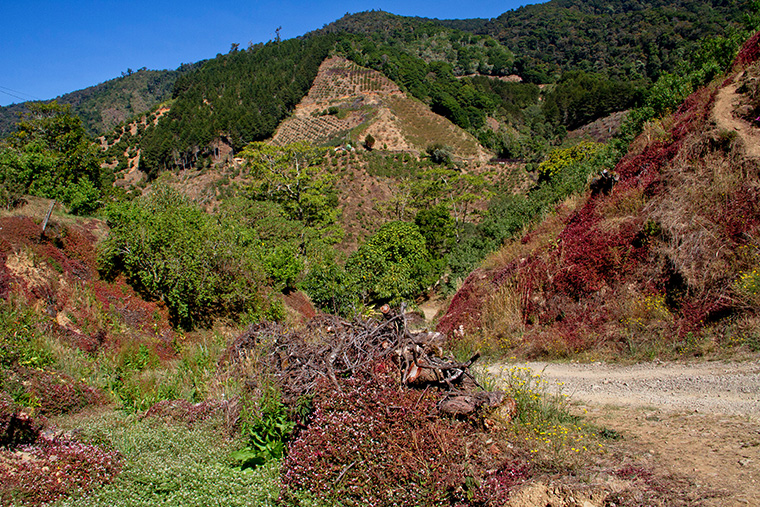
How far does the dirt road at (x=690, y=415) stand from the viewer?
115 inches

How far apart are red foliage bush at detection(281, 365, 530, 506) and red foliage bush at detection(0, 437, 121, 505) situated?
164 cm

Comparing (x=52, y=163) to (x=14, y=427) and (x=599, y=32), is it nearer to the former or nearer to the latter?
(x=14, y=427)

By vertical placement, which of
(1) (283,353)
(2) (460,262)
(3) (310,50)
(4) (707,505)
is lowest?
(2) (460,262)

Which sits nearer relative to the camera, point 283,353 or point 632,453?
point 632,453

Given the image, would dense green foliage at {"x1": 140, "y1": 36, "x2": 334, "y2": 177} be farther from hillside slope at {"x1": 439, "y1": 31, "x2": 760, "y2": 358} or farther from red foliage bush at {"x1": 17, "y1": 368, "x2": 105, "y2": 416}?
red foliage bush at {"x1": 17, "y1": 368, "x2": 105, "y2": 416}

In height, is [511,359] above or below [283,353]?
below

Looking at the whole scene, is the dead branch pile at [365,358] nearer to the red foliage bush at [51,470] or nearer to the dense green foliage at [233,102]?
the red foliage bush at [51,470]

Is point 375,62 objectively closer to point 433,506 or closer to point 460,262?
point 460,262

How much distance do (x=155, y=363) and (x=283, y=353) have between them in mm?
4808

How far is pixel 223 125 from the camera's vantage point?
73.6m

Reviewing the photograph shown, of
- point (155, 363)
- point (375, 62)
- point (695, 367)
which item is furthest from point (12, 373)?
point (375, 62)

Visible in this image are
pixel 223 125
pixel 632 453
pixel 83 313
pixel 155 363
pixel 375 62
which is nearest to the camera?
pixel 632 453

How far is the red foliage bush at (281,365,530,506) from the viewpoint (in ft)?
10.5

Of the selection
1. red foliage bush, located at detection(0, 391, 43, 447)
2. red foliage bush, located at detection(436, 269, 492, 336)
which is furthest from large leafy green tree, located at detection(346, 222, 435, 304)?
red foliage bush, located at detection(0, 391, 43, 447)
